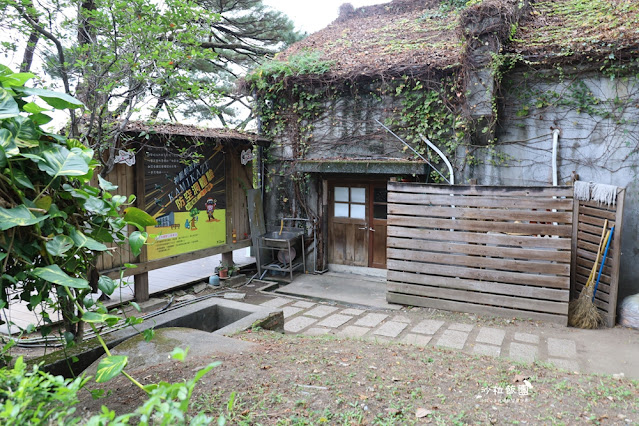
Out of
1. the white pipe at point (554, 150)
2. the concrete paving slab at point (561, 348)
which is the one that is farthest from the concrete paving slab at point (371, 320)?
the white pipe at point (554, 150)

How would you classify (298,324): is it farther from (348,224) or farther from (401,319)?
(348,224)

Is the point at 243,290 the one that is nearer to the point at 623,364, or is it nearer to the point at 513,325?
the point at 513,325

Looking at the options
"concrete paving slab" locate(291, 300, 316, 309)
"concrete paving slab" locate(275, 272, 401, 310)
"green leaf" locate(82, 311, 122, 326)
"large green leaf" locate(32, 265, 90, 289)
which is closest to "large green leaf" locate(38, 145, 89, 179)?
"large green leaf" locate(32, 265, 90, 289)

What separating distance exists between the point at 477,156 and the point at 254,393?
5.64 meters

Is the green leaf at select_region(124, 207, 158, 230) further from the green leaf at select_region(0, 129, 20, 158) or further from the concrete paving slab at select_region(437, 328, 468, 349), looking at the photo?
the concrete paving slab at select_region(437, 328, 468, 349)

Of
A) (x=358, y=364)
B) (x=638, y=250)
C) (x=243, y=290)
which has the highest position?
(x=638, y=250)

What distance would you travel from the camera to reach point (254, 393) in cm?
251

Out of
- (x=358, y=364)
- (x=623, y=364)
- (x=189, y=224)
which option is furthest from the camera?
(x=189, y=224)

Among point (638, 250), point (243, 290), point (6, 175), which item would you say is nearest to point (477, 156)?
point (638, 250)

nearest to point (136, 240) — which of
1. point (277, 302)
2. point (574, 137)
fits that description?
point (277, 302)

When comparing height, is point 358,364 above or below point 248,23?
below

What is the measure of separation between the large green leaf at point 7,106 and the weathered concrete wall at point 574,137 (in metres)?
6.48

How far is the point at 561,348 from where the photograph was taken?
493 centimetres

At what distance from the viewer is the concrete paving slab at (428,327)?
552 cm
